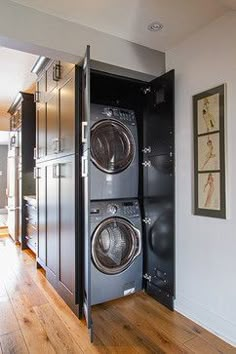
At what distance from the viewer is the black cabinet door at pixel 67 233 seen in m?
2.19

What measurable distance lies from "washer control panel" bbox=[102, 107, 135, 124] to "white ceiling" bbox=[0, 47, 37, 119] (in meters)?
1.15

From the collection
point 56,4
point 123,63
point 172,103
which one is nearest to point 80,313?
point 172,103

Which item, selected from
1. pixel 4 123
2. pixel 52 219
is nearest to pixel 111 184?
pixel 52 219

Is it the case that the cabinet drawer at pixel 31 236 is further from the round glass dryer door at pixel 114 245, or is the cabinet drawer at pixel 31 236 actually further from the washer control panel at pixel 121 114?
the washer control panel at pixel 121 114

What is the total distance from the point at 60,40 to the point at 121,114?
34.9 inches

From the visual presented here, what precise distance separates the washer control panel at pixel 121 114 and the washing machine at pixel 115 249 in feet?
2.66

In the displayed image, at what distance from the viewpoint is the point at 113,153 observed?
254 cm

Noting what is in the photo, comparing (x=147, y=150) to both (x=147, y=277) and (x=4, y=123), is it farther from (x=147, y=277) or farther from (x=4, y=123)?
(x=4, y=123)

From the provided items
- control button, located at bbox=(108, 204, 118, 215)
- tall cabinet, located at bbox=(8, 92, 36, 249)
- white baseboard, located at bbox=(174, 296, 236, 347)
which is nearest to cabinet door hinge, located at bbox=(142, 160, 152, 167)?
control button, located at bbox=(108, 204, 118, 215)

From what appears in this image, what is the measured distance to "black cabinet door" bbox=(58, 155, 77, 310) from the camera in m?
2.19

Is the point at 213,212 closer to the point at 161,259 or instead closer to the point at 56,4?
the point at 161,259

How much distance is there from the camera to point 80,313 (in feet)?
7.04

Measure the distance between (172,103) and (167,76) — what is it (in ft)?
0.79

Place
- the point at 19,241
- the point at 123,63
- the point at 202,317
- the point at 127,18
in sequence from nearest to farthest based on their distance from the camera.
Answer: the point at 127,18 → the point at 202,317 → the point at 123,63 → the point at 19,241
